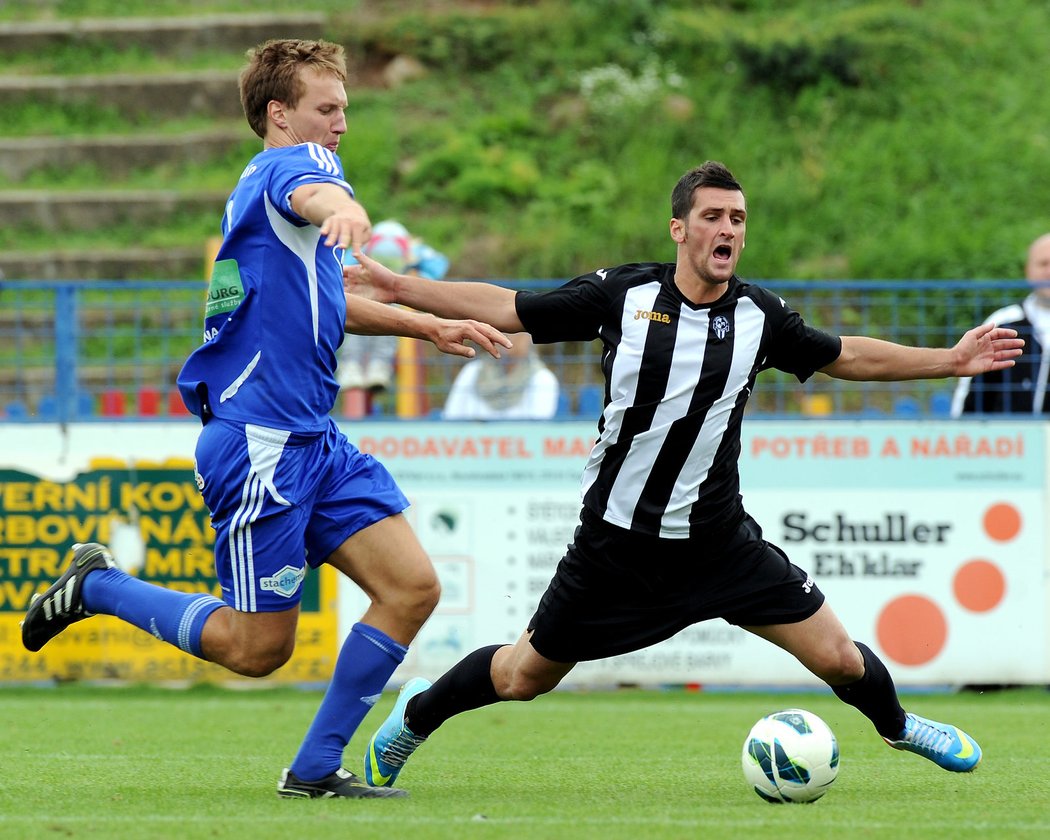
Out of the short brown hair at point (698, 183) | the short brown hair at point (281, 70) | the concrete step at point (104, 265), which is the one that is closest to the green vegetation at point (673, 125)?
the concrete step at point (104, 265)

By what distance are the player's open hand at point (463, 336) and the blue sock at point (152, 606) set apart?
3.96ft

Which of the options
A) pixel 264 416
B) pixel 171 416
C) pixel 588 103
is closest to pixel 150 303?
pixel 171 416

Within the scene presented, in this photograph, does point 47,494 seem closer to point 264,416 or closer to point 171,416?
point 171,416

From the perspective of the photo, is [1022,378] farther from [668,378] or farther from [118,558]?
[118,558]

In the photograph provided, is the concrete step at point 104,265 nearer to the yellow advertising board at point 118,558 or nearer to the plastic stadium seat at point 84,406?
the plastic stadium seat at point 84,406

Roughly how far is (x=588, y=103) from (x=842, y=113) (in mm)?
2835

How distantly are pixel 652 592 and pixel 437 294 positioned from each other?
1311mm

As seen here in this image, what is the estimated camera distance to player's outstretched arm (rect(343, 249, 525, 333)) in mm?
5668

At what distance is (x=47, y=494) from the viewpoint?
1002 centimetres

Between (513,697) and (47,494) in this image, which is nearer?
(513,697)

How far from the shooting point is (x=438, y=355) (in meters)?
11.5

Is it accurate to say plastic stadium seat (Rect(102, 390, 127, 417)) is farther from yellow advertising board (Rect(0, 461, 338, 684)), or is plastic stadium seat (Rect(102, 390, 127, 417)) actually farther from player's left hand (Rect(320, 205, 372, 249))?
player's left hand (Rect(320, 205, 372, 249))

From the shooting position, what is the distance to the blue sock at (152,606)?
5.62 m

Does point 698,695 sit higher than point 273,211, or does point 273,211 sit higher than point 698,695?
point 273,211
